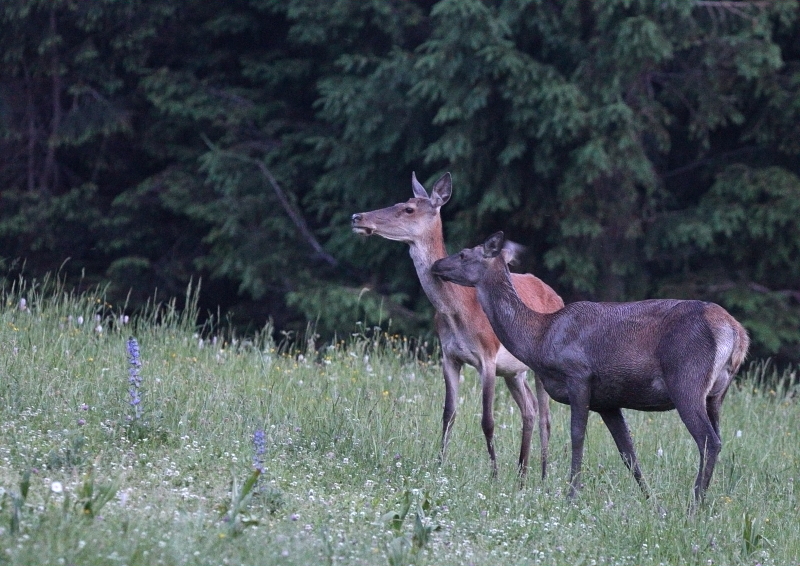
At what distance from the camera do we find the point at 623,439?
7.32 m

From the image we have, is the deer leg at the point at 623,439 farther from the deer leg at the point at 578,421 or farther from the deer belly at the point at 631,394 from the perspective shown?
the deer leg at the point at 578,421

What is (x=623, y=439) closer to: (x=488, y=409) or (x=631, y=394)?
(x=631, y=394)

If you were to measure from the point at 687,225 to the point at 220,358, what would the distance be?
25.7 ft

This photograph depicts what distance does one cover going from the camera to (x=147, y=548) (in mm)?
4469

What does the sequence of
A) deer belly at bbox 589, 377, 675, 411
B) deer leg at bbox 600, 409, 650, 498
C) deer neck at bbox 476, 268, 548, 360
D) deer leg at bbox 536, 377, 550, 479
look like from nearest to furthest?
deer belly at bbox 589, 377, 675, 411, deer leg at bbox 600, 409, 650, 498, deer neck at bbox 476, 268, 548, 360, deer leg at bbox 536, 377, 550, 479

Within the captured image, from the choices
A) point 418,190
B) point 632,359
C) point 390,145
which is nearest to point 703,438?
point 632,359

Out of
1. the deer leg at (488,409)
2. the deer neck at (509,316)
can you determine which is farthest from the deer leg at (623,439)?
the deer leg at (488,409)

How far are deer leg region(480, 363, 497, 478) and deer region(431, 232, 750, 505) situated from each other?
2.00 ft

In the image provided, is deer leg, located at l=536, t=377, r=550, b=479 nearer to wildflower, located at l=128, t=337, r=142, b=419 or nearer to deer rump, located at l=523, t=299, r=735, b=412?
deer rump, located at l=523, t=299, r=735, b=412

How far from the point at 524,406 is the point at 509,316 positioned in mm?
1280

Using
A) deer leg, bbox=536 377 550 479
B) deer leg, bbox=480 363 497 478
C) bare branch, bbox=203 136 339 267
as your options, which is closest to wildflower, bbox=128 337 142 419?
deer leg, bbox=480 363 497 478

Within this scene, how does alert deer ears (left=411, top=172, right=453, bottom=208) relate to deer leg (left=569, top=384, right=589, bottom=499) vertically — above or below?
above

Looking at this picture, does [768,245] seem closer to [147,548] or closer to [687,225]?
[687,225]

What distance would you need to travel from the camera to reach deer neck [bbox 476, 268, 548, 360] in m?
7.49
